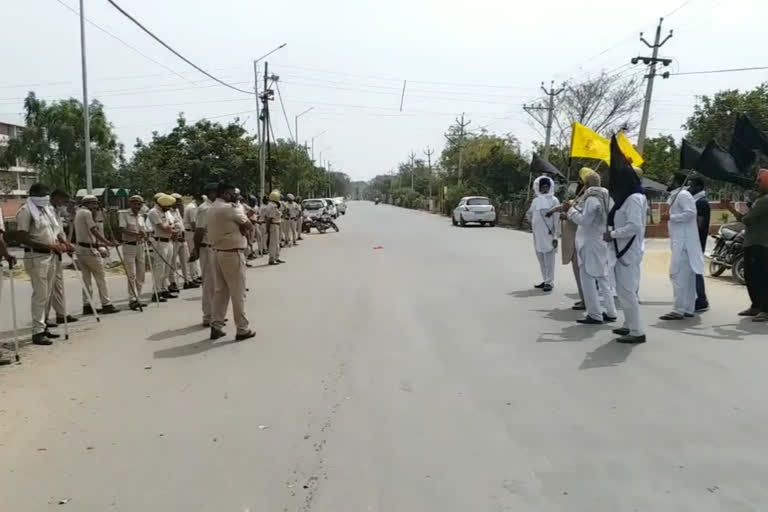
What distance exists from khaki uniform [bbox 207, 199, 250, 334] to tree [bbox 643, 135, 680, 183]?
3483 cm

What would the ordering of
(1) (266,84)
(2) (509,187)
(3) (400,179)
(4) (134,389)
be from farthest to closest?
(3) (400,179) < (2) (509,187) < (1) (266,84) < (4) (134,389)

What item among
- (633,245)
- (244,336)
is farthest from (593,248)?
(244,336)

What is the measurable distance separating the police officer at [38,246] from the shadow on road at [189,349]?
151cm

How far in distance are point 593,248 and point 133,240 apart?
6753 millimetres

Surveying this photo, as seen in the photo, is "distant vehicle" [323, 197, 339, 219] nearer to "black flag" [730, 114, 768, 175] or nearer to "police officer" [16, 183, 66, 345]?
"black flag" [730, 114, 768, 175]

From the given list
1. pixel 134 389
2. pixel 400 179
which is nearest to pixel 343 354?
pixel 134 389

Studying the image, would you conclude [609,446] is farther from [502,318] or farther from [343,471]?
[502,318]

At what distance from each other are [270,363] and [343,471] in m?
2.51

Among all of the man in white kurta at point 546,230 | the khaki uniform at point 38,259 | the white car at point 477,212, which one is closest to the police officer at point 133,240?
the khaki uniform at point 38,259

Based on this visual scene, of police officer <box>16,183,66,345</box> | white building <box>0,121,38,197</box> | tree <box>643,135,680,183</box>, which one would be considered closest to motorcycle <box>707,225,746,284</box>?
police officer <box>16,183,66,345</box>

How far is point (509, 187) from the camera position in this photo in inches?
1547

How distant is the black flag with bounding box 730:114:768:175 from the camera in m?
9.30

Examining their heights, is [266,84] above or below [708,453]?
above

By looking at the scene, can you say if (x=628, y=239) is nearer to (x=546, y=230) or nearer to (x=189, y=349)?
(x=546, y=230)
